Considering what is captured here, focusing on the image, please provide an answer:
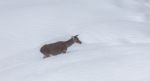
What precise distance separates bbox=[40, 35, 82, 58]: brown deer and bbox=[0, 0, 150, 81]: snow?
2.4 inches

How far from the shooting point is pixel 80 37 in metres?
4.62

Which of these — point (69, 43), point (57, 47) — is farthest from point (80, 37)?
point (57, 47)

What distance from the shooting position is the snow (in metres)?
3.79

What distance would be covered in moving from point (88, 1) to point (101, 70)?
182 cm

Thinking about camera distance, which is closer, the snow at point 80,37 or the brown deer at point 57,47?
the snow at point 80,37

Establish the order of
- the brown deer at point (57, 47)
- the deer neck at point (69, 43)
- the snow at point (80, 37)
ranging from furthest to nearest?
1. the deer neck at point (69, 43)
2. the brown deer at point (57, 47)
3. the snow at point (80, 37)

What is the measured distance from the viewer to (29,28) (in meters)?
4.88

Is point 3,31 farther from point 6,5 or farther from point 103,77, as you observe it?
point 103,77

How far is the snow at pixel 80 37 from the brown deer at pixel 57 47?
61 millimetres

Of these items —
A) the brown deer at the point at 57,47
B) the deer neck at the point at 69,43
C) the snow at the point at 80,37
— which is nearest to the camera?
the snow at the point at 80,37

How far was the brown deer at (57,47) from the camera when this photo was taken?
417cm

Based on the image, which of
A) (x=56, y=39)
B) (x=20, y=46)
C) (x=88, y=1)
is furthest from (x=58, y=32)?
(x=88, y=1)

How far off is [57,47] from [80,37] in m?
0.47

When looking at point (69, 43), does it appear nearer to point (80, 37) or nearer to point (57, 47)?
point (57, 47)
